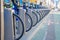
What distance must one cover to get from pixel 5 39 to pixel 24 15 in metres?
2.21

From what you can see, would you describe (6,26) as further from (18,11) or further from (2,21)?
(18,11)

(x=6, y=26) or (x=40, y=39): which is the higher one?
(x=6, y=26)

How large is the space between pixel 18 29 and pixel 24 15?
24.6 inches

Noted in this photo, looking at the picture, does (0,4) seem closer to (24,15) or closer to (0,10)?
(0,10)

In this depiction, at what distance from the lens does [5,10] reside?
391cm

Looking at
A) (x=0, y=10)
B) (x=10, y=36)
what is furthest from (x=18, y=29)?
(x=0, y=10)

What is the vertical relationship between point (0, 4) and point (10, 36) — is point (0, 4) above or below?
above

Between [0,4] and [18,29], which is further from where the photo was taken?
[18,29]

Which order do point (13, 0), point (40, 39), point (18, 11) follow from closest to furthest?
1. point (40, 39)
2. point (13, 0)
3. point (18, 11)

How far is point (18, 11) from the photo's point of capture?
5.96 meters

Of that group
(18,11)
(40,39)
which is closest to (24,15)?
(18,11)

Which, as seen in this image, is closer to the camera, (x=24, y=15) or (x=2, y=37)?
(x=2, y=37)

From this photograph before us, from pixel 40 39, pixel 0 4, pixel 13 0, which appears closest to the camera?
pixel 0 4

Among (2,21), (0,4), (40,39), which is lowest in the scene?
(40,39)
